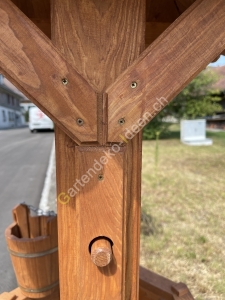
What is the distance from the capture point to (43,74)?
73 cm

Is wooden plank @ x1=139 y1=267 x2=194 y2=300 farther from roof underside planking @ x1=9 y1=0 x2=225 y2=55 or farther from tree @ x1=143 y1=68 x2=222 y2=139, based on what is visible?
tree @ x1=143 y1=68 x2=222 y2=139

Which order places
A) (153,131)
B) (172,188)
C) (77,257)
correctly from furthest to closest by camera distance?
1. (153,131)
2. (172,188)
3. (77,257)

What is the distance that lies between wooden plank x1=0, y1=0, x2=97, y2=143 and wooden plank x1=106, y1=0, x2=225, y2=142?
0.08 meters

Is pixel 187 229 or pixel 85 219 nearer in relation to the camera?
pixel 85 219

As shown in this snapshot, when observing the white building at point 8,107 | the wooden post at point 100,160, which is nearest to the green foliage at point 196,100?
the wooden post at point 100,160

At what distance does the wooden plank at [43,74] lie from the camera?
708 mm

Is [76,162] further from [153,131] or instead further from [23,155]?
[153,131]

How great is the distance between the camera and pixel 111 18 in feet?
2.67

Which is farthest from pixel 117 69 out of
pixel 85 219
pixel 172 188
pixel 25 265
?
pixel 172 188

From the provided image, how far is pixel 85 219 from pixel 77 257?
19 centimetres

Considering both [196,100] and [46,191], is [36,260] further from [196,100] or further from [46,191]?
[196,100]

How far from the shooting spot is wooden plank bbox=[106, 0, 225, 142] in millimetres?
752

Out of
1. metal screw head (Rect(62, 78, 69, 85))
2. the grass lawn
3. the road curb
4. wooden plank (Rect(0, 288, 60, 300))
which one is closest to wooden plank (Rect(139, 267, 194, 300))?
wooden plank (Rect(0, 288, 60, 300))

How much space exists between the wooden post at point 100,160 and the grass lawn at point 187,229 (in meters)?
1.58
